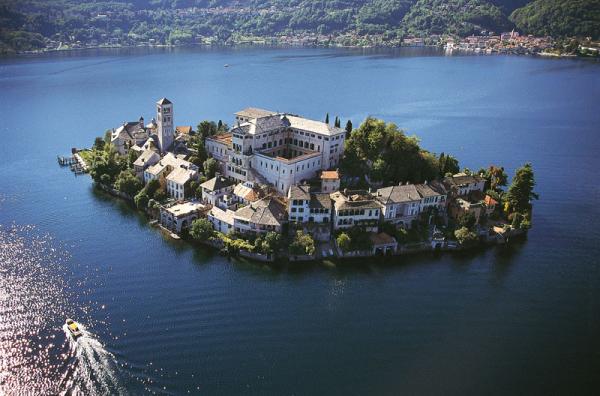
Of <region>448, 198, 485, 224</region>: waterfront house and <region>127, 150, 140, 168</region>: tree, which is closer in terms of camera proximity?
<region>448, 198, 485, 224</region>: waterfront house

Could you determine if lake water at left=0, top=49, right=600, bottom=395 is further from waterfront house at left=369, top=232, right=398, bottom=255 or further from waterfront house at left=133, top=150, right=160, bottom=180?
waterfront house at left=133, top=150, right=160, bottom=180

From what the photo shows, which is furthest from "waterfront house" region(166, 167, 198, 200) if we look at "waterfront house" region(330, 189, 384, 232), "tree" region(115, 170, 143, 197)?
"waterfront house" region(330, 189, 384, 232)

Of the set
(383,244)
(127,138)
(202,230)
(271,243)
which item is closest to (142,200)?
(202,230)

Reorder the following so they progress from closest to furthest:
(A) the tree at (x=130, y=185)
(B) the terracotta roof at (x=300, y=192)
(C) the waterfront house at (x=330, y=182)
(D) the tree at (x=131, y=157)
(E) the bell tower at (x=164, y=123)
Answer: (B) the terracotta roof at (x=300, y=192)
(C) the waterfront house at (x=330, y=182)
(A) the tree at (x=130, y=185)
(E) the bell tower at (x=164, y=123)
(D) the tree at (x=131, y=157)

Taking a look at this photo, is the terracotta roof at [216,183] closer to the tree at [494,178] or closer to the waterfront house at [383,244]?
the waterfront house at [383,244]

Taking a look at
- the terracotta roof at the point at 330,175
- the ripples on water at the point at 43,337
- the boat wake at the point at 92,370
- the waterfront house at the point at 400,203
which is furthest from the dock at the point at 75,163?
the waterfront house at the point at 400,203

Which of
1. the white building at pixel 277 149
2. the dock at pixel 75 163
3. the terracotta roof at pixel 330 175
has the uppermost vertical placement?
the white building at pixel 277 149

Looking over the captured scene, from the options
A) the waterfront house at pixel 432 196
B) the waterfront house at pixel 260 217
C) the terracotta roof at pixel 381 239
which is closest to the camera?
the waterfront house at pixel 260 217
